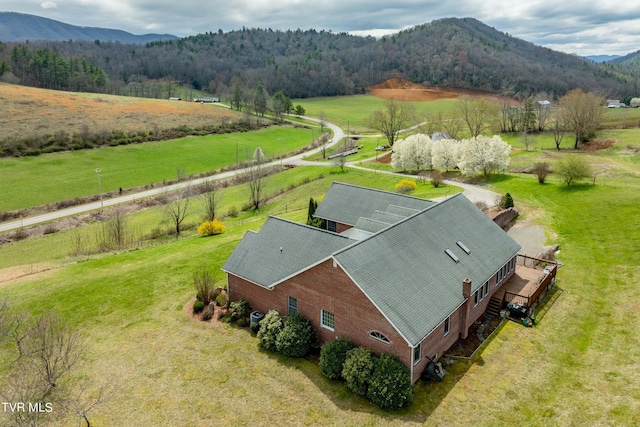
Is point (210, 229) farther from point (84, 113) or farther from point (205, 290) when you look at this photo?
point (84, 113)

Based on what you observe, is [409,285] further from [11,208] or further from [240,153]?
[240,153]

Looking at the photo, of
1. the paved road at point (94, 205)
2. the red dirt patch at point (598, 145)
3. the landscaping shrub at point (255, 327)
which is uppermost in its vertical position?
the red dirt patch at point (598, 145)

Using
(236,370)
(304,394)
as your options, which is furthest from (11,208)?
(304,394)

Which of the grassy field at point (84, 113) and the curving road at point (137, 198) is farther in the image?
the grassy field at point (84, 113)

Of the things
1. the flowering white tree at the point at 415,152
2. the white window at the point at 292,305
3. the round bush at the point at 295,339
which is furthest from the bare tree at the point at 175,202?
the flowering white tree at the point at 415,152

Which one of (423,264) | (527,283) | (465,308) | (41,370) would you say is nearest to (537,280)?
(527,283)

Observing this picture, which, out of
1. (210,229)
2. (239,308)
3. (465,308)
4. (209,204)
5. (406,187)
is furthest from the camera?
(406,187)

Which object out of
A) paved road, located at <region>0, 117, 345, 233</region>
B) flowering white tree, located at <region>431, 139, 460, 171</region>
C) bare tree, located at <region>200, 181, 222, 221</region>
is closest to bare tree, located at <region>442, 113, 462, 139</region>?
flowering white tree, located at <region>431, 139, 460, 171</region>

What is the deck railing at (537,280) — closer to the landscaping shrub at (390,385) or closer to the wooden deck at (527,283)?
the wooden deck at (527,283)
